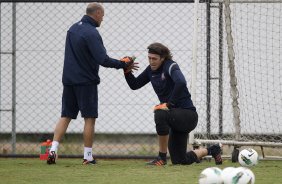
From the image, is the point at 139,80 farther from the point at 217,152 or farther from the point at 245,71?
the point at 245,71

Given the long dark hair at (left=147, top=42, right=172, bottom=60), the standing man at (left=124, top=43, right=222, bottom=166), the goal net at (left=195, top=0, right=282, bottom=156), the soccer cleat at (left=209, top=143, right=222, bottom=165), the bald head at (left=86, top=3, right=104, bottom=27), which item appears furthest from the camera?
the goal net at (left=195, top=0, right=282, bottom=156)

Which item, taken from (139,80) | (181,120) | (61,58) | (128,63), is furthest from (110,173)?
(61,58)

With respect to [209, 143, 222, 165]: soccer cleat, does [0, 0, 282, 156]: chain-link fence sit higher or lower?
higher

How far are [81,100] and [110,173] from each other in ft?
5.99

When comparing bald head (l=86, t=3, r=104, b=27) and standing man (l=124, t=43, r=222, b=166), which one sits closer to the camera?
standing man (l=124, t=43, r=222, b=166)

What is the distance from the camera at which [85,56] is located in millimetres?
11305

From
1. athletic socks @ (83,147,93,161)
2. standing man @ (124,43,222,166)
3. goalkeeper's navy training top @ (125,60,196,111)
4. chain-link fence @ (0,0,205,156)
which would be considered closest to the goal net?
chain-link fence @ (0,0,205,156)

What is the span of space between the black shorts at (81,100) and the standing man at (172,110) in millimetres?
838

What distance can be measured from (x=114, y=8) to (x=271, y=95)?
2954 millimetres

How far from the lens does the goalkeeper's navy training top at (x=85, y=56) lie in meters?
11.2

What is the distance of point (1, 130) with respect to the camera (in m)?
13.7

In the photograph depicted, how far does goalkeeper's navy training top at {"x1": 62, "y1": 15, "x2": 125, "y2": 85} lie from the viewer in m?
11.2

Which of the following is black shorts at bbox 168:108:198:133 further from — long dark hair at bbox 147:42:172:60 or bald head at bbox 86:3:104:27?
bald head at bbox 86:3:104:27

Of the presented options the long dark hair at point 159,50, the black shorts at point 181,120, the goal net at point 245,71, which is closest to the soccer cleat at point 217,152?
the black shorts at point 181,120
